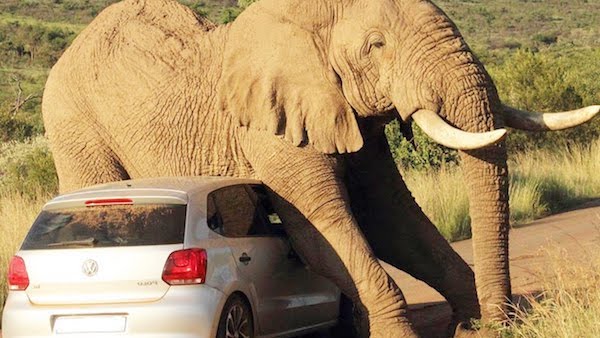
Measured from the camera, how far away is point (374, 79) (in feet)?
26.2

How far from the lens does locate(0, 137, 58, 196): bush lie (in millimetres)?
18119

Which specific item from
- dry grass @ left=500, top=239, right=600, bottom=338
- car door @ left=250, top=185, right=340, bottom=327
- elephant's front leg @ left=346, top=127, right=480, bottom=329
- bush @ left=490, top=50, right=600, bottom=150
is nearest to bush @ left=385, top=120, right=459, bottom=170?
bush @ left=490, top=50, right=600, bottom=150

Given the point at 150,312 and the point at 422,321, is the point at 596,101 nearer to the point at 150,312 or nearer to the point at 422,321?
the point at 422,321

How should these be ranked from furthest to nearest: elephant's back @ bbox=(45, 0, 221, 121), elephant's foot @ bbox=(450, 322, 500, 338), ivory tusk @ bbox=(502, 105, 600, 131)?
1. elephant's back @ bbox=(45, 0, 221, 121)
2. elephant's foot @ bbox=(450, 322, 500, 338)
3. ivory tusk @ bbox=(502, 105, 600, 131)

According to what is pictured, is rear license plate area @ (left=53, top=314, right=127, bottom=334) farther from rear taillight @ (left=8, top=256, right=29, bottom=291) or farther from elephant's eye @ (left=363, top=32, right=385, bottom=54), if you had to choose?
elephant's eye @ (left=363, top=32, right=385, bottom=54)

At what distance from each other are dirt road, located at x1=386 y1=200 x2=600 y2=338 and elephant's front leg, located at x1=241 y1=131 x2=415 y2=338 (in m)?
0.95

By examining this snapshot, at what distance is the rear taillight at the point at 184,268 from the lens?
6488 millimetres

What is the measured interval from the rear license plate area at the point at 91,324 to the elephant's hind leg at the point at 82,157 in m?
2.76

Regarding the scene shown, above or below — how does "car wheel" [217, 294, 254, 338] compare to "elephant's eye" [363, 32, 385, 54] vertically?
below

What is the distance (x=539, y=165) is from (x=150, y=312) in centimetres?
1458

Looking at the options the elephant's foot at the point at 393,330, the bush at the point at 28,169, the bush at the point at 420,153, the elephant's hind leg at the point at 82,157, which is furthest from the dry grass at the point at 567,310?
the bush at the point at 420,153

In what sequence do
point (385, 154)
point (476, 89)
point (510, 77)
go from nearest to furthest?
point (476, 89) → point (385, 154) → point (510, 77)

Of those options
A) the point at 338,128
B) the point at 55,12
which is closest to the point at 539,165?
the point at 338,128

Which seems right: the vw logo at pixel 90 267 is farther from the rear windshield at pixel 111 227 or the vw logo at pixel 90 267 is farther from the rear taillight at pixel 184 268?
the rear taillight at pixel 184 268
